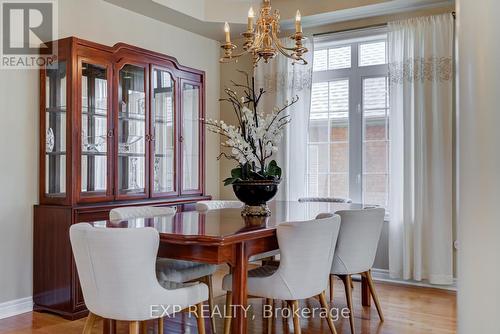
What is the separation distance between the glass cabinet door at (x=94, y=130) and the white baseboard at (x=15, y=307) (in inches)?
38.3

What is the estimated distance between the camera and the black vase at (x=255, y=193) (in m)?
2.88

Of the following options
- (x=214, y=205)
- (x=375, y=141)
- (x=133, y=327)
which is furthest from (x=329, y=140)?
(x=133, y=327)

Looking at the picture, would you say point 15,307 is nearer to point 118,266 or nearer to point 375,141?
point 118,266

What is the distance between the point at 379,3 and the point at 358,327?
300 cm

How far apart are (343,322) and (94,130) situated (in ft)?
8.04

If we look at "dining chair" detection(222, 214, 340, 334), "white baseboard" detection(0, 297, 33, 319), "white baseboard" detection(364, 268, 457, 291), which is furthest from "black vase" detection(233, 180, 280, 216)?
"white baseboard" detection(364, 268, 457, 291)

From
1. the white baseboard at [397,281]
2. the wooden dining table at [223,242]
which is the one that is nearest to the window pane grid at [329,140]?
the white baseboard at [397,281]

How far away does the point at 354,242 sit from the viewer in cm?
294

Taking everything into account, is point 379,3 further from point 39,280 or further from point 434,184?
point 39,280

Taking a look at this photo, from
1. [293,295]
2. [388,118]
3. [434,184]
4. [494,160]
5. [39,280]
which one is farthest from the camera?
[388,118]

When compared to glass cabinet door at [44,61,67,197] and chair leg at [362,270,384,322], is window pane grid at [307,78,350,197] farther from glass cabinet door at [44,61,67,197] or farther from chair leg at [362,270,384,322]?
glass cabinet door at [44,61,67,197]

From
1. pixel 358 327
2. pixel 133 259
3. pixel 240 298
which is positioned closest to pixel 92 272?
pixel 133 259

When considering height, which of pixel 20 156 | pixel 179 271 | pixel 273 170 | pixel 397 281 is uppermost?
pixel 20 156

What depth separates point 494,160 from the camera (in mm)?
1302
